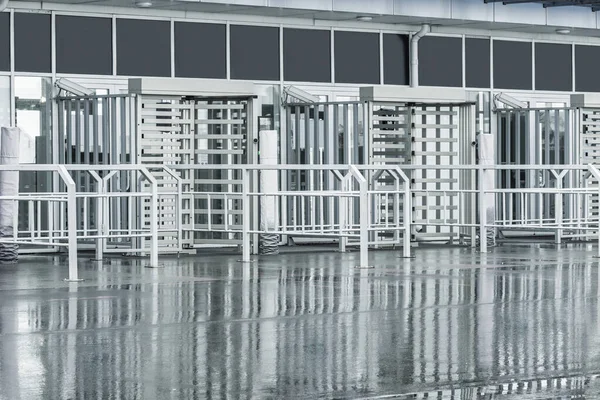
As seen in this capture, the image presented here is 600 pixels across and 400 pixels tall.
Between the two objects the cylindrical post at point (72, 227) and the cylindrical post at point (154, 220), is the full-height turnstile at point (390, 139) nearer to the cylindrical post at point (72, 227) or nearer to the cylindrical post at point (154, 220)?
the cylindrical post at point (154, 220)

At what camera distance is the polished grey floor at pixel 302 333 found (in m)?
7.59

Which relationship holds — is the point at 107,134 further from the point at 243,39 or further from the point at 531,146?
the point at 531,146

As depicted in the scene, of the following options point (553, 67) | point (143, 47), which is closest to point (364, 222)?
point (143, 47)

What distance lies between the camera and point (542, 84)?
28172mm

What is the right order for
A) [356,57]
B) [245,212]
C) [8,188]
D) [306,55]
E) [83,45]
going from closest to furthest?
1. [8,188]
2. [245,212]
3. [83,45]
4. [306,55]
5. [356,57]

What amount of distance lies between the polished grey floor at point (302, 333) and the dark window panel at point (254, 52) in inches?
340

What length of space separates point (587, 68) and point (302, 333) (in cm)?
2035

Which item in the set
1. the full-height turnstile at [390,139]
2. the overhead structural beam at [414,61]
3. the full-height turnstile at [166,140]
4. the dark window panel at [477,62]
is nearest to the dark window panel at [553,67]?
the dark window panel at [477,62]

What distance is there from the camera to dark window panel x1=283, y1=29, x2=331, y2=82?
2492 centimetres

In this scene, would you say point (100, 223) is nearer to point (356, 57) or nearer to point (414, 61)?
point (356, 57)

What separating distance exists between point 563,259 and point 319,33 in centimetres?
882

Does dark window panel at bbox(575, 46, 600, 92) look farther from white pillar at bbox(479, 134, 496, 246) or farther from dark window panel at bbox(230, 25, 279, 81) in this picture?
dark window panel at bbox(230, 25, 279, 81)

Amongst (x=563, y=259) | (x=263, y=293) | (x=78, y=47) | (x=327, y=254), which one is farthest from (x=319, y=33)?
(x=263, y=293)

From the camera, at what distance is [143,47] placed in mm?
23266
